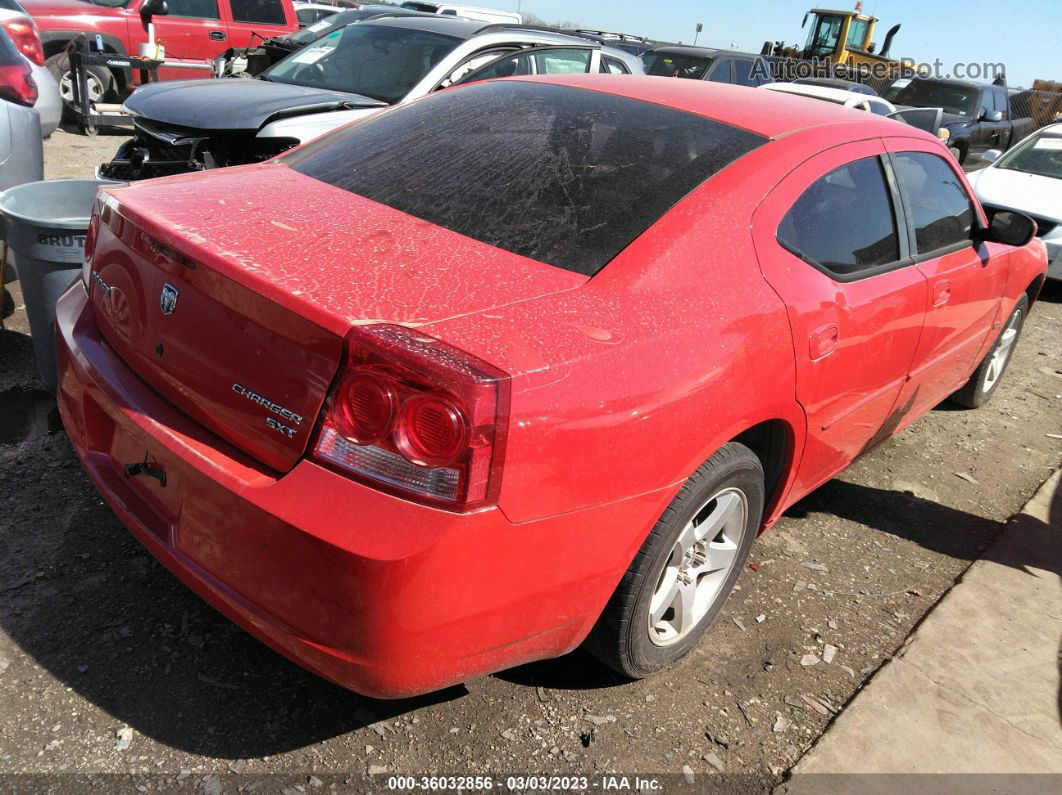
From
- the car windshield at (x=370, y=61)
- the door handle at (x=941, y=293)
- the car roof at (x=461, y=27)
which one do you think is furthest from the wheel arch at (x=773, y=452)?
the car roof at (x=461, y=27)

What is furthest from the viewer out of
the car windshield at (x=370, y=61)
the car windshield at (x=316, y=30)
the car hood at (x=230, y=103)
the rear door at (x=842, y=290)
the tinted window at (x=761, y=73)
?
the tinted window at (x=761, y=73)

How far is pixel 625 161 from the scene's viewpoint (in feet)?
8.84

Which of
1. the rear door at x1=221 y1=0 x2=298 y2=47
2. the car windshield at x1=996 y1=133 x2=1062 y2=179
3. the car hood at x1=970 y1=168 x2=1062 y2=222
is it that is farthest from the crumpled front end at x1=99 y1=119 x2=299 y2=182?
the car windshield at x1=996 y1=133 x2=1062 y2=179

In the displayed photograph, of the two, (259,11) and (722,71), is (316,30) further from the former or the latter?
(722,71)

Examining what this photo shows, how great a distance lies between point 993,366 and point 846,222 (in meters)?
2.82

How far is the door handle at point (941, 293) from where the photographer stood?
3.49 m

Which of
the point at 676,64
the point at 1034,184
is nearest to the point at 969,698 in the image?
the point at 1034,184

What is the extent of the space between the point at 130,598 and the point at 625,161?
2.01 metres

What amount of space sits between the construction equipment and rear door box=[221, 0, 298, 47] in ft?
61.7

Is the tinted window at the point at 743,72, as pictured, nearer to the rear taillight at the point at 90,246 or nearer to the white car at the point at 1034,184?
the white car at the point at 1034,184

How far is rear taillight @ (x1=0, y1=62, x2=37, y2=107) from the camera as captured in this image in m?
5.14

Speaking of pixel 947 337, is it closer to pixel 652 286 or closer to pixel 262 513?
pixel 652 286

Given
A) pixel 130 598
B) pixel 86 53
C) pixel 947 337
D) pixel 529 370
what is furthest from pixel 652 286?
pixel 86 53

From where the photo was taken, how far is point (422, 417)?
1.85 m
